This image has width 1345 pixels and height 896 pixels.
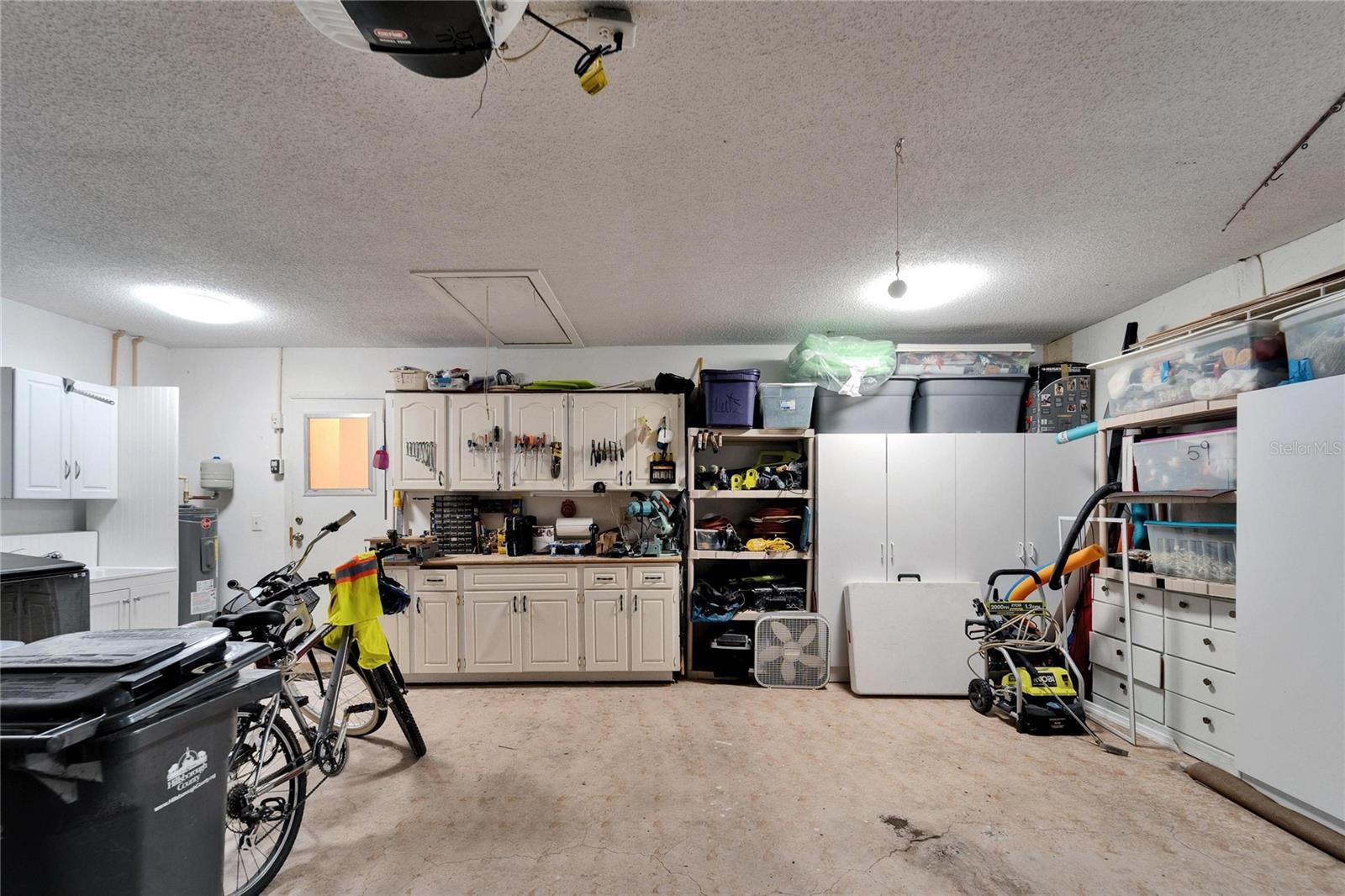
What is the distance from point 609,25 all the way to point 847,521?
3421mm

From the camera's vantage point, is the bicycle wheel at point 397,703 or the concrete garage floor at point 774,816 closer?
the concrete garage floor at point 774,816

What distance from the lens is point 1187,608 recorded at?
109 inches

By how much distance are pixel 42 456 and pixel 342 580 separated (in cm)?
240

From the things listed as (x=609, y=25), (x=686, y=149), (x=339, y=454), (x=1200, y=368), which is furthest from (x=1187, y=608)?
(x=339, y=454)

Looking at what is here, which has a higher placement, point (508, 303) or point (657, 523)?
point (508, 303)

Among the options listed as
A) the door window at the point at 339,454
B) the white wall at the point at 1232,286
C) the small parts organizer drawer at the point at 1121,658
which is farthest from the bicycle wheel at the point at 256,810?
the white wall at the point at 1232,286

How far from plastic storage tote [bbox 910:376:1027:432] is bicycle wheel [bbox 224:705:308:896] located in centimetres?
418

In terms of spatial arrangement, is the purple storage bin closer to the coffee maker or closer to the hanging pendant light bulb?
the hanging pendant light bulb

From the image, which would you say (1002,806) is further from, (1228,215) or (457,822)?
(1228,215)

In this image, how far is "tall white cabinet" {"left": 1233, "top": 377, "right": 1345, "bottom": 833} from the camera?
2.07m

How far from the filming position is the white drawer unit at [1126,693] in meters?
2.93

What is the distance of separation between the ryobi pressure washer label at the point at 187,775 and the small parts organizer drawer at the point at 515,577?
110 inches

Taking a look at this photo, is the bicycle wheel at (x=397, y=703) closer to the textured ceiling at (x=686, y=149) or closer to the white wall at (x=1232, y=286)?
the textured ceiling at (x=686, y=149)

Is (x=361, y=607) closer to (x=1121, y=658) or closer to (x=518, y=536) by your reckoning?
(x=518, y=536)
